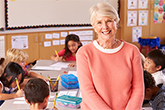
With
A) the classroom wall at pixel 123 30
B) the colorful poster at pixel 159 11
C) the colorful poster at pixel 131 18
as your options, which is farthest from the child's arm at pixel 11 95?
the colorful poster at pixel 159 11

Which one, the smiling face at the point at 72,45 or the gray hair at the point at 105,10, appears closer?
the gray hair at the point at 105,10

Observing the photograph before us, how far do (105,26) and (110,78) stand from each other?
294 millimetres

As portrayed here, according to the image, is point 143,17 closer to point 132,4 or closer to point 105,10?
point 132,4

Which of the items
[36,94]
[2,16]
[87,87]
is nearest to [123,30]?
[2,16]

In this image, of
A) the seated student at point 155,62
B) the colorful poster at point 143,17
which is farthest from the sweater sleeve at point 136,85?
the colorful poster at point 143,17

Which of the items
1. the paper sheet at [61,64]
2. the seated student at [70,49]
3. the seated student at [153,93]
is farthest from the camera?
the seated student at [70,49]

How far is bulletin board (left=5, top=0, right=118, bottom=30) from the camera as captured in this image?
461 centimetres

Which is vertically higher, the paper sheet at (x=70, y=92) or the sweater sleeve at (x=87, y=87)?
the sweater sleeve at (x=87, y=87)

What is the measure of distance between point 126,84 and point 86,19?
164 inches

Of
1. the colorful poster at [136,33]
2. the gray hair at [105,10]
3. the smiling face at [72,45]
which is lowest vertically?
the smiling face at [72,45]

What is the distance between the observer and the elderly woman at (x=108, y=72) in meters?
1.33

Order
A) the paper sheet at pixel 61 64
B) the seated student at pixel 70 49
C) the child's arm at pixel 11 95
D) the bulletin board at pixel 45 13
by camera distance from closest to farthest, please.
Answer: the child's arm at pixel 11 95 → the paper sheet at pixel 61 64 → the seated student at pixel 70 49 → the bulletin board at pixel 45 13

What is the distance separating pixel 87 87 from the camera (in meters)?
1.34

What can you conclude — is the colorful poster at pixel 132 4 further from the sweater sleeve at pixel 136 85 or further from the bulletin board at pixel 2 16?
the sweater sleeve at pixel 136 85
